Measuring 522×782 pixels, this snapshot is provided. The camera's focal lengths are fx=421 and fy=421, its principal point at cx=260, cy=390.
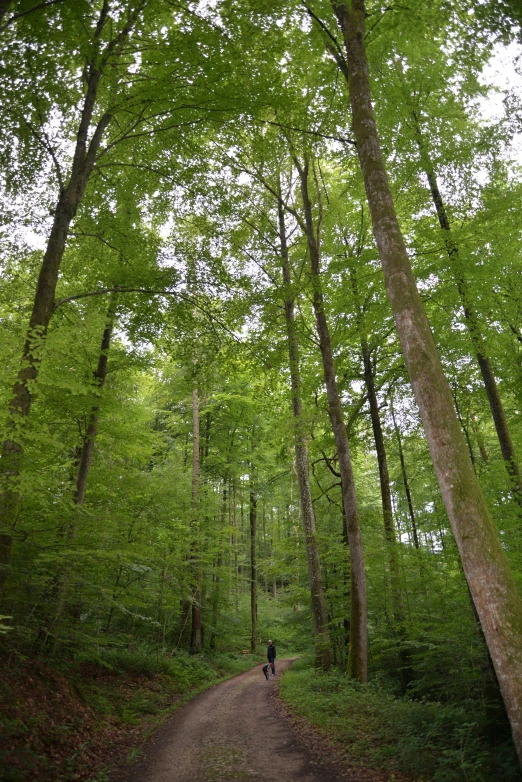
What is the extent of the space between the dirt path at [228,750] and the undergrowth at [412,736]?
23.5 inches

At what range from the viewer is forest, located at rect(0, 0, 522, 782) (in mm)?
5469

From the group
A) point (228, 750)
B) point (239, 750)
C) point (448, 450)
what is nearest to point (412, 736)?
point (239, 750)

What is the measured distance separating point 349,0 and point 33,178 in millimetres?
6255

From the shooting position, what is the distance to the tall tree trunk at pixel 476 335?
9.09m

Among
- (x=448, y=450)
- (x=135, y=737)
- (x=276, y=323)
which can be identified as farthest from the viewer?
(x=276, y=323)

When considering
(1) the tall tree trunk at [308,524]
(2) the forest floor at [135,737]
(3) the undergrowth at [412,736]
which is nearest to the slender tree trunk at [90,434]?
(2) the forest floor at [135,737]

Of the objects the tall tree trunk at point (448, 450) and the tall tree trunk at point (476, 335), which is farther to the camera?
the tall tree trunk at point (476, 335)

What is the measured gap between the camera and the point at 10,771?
179 inches

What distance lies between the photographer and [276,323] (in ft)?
39.2

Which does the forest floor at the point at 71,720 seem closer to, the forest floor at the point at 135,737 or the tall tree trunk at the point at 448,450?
the forest floor at the point at 135,737

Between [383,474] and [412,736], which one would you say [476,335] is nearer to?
[383,474]

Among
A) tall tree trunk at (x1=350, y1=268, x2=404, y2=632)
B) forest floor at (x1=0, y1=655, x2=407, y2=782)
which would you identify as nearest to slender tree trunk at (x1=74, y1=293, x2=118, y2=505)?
forest floor at (x1=0, y1=655, x2=407, y2=782)

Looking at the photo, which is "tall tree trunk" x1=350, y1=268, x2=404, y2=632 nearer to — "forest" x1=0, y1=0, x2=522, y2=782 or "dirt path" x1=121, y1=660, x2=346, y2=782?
"forest" x1=0, y1=0, x2=522, y2=782

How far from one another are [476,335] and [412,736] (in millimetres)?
7661
